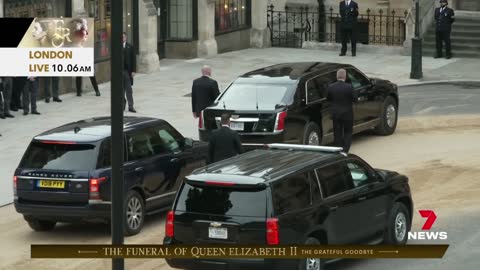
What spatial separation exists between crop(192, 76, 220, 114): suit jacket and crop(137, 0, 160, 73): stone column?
408 inches

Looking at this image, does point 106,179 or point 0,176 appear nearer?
point 106,179

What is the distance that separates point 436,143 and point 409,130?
1.64 metres

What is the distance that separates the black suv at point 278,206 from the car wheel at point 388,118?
896cm

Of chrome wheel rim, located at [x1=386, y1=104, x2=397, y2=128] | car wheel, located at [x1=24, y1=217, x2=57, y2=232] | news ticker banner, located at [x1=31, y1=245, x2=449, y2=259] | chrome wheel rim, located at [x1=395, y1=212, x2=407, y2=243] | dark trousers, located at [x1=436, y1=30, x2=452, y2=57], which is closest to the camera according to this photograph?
news ticker banner, located at [x1=31, y1=245, x2=449, y2=259]

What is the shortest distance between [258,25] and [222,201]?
85.6ft

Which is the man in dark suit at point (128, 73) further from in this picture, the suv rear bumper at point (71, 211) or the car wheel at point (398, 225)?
the car wheel at point (398, 225)

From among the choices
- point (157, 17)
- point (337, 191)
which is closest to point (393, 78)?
point (157, 17)

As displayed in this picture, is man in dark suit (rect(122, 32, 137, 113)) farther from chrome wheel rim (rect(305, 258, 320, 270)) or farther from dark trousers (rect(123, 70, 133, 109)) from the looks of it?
chrome wheel rim (rect(305, 258, 320, 270))

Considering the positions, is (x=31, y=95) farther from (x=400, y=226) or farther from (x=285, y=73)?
(x=400, y=226)

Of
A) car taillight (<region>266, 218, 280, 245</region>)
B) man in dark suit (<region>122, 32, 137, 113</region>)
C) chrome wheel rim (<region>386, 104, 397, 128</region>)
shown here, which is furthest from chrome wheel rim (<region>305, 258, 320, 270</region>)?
man in dark suit (<region>122, 32, 137, 113</region>)

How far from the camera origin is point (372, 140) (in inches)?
962

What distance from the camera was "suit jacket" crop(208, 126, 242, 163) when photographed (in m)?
18.5

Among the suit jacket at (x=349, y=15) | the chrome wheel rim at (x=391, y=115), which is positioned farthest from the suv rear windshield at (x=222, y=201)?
the suit jacket at (x=349, y=15)

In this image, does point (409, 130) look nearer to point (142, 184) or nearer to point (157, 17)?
point (142, 184)
